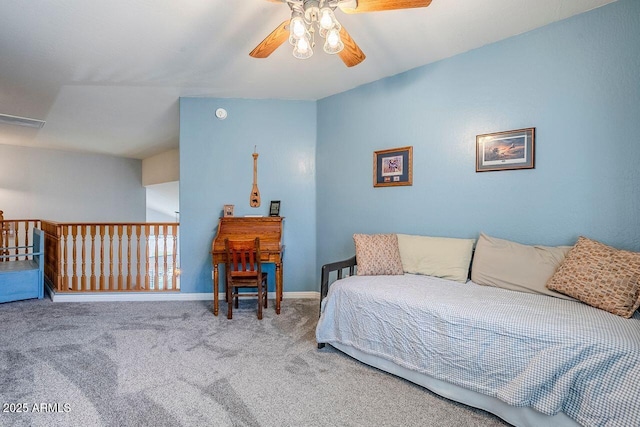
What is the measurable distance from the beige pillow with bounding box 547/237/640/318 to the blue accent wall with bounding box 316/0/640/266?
329 millimetres

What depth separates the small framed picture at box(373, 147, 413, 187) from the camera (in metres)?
3.11

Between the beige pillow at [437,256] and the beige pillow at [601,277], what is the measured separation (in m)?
0.60

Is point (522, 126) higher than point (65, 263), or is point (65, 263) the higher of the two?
point (522, 126)

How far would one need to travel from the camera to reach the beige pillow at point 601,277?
5.53 ft

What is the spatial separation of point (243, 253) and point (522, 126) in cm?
264

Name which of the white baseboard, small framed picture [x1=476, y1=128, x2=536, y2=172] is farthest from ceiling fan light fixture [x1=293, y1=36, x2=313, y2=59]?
the white baseboard

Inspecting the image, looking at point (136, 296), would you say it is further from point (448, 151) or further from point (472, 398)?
point (448, 151)

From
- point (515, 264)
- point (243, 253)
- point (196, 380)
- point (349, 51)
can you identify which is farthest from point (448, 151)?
point (196, 380)

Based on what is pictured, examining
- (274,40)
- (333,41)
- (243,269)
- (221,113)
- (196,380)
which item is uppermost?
(221,113)

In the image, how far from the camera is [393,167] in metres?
3.23

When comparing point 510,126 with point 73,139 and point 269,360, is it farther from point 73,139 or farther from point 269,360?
point 73,139

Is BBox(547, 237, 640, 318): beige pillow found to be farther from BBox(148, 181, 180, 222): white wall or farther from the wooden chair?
BBox(148, 181, 180, 222): white wall

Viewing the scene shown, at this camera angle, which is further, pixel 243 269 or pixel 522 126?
pixel 243 269

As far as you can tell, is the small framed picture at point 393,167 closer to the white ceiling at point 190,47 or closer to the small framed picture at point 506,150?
the small framed picture at point 506,150
